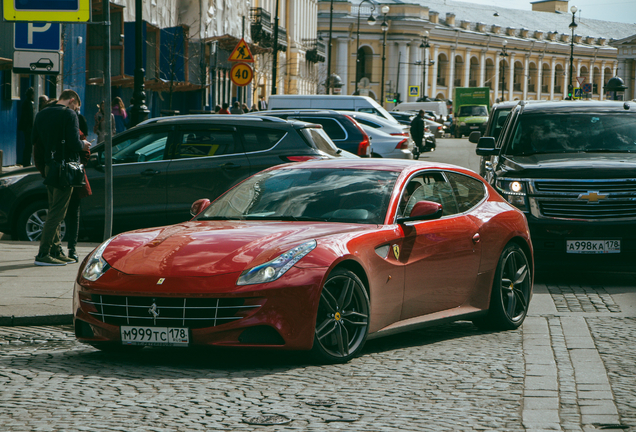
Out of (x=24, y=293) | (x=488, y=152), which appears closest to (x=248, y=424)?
(x=24, y=293)

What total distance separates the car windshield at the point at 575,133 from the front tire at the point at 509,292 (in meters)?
3.87

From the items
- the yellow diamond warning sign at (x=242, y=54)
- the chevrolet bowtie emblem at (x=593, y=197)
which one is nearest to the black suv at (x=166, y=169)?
the chevrolet bowtie emblem at (x=593, y=197)

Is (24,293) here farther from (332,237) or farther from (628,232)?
(628,232)

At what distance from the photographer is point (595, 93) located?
154875 mm

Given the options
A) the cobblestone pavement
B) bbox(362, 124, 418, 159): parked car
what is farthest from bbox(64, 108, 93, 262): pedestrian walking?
bbox(362, 124, 418, 159): parked car

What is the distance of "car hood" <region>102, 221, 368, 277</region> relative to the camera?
6121 mm

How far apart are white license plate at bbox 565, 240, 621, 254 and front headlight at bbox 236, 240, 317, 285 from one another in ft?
17.0

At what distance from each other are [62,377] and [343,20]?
112037 millimetres

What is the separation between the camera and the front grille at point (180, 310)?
5.98 metres

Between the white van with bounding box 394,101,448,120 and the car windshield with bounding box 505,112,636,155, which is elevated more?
the car windshield with bounding box 505,112,636,155

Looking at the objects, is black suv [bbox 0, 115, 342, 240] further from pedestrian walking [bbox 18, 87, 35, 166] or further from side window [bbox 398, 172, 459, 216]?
pedestrian walking [bbox 18, 87, 35, 166]

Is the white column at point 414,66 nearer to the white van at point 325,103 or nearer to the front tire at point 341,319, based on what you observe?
the white van at point 325,103

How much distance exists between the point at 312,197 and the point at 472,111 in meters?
68.5

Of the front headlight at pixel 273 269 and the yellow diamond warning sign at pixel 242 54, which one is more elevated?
the yellow diamond warning sign at pixel 242 54
